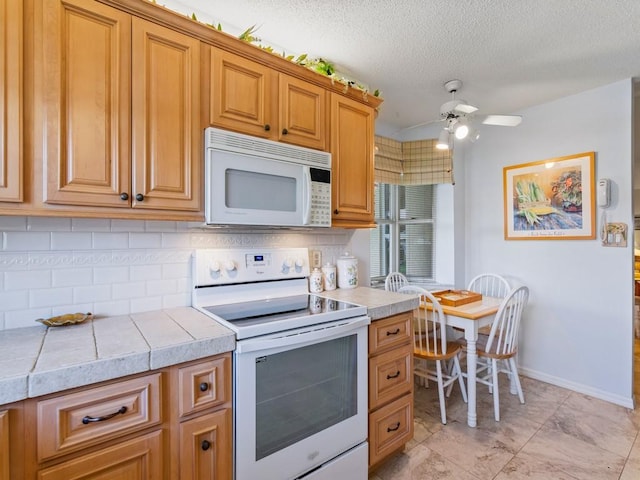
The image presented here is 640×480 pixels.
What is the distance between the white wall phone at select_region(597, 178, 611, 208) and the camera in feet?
8.31

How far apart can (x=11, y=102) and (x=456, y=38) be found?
7.31ft

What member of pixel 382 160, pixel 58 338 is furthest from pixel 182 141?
pixel 382 160

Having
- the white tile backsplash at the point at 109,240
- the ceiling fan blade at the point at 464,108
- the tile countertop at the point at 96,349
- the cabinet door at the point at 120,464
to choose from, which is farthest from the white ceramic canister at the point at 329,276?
the ceiling fan blade at the point at 464,108

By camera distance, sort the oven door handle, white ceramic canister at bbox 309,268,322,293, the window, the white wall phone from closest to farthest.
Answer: the oven door handle → white ceramic canister at bbox 309,268,322,293 → the white wall phone → the window

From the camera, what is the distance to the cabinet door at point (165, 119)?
1.32m

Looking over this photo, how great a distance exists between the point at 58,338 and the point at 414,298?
1.68 m

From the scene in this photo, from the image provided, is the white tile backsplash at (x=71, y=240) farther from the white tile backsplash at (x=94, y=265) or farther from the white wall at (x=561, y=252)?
the white wall at (x=561, y=252)

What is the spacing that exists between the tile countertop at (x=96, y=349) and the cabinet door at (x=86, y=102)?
500 mm

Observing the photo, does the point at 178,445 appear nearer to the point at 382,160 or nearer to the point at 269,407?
the point at 269,407

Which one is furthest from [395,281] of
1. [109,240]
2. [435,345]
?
[109,240]

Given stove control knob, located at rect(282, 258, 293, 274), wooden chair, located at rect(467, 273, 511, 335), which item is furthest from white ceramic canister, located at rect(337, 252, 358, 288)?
wooden chair, located at rect(467, 273, 511, 335)

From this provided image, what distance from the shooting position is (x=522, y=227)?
3092 millimetres

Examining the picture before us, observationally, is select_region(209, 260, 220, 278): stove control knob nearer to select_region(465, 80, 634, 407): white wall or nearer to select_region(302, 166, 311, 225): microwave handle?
select_region(302, 166, 311, 225): microwave handle

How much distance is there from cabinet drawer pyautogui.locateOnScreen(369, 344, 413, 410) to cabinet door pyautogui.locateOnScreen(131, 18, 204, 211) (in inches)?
48.5
